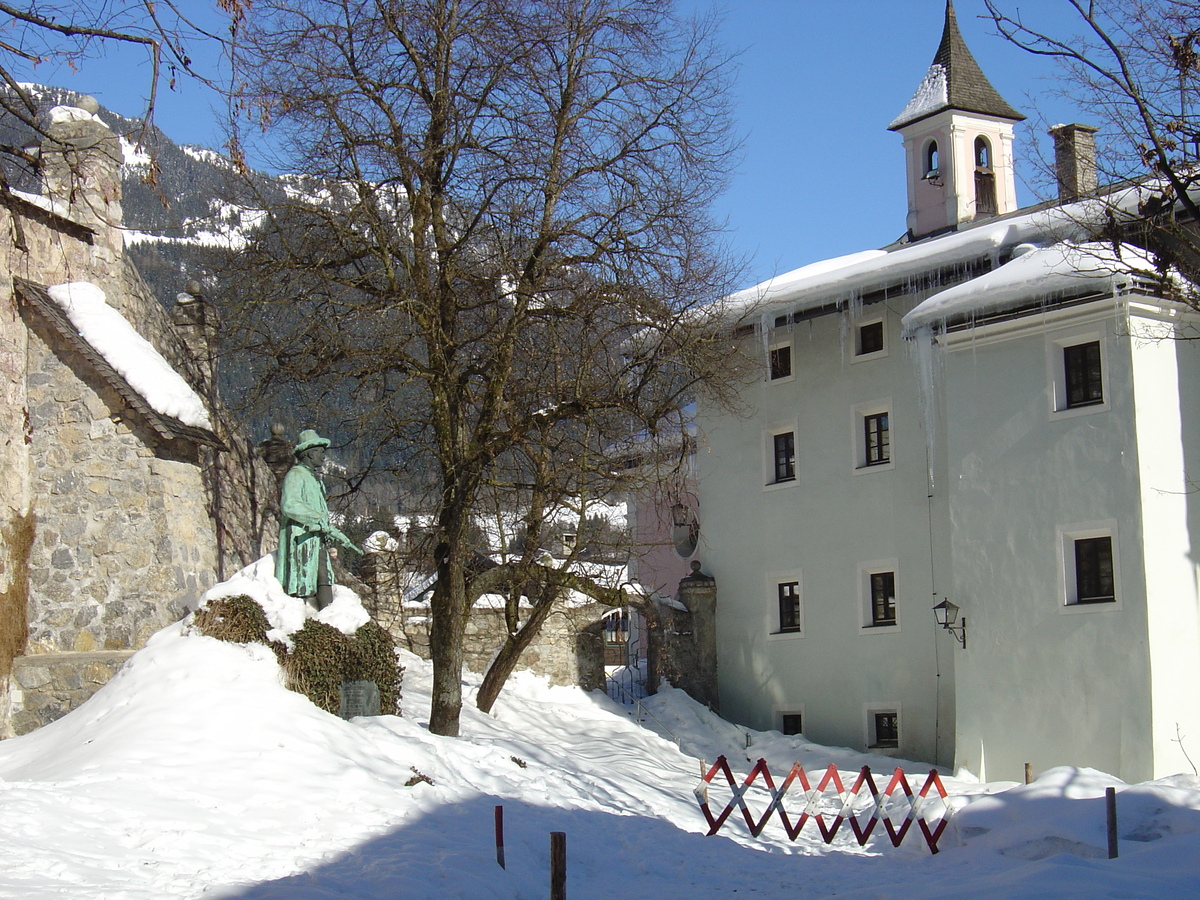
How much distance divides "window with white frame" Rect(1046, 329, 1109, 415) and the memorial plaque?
35.8 feet

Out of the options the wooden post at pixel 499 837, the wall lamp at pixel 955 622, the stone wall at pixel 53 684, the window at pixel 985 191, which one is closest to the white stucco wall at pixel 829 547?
the wall lamp at pixel 955 622

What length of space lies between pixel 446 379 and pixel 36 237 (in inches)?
205

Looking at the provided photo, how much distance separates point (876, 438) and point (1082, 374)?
4.59m

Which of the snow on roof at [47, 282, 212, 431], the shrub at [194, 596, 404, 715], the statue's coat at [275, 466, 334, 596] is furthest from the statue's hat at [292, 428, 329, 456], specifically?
the snow on roof at [47, 282, 212, 431]

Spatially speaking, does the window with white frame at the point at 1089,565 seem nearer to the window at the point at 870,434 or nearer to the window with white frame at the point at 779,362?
the window at the point at 870,434

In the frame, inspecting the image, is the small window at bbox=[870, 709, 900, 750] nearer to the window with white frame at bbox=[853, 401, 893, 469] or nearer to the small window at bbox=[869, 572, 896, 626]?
the small window at bbox=[869, 572, 896, 626]

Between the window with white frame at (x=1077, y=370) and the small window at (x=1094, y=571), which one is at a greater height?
the window with white frame at (x=1077, y=370)

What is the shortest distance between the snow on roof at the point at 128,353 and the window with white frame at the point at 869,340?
38.9 ft

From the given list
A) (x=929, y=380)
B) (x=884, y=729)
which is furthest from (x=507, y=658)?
(x=929, y=380)

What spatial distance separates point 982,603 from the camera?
19.7 metres

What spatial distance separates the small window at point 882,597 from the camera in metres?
22.6

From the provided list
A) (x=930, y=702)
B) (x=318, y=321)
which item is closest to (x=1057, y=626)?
(x=930, y=702)

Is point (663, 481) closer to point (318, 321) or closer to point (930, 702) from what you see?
point (318, 321)

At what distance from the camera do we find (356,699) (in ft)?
44.5
